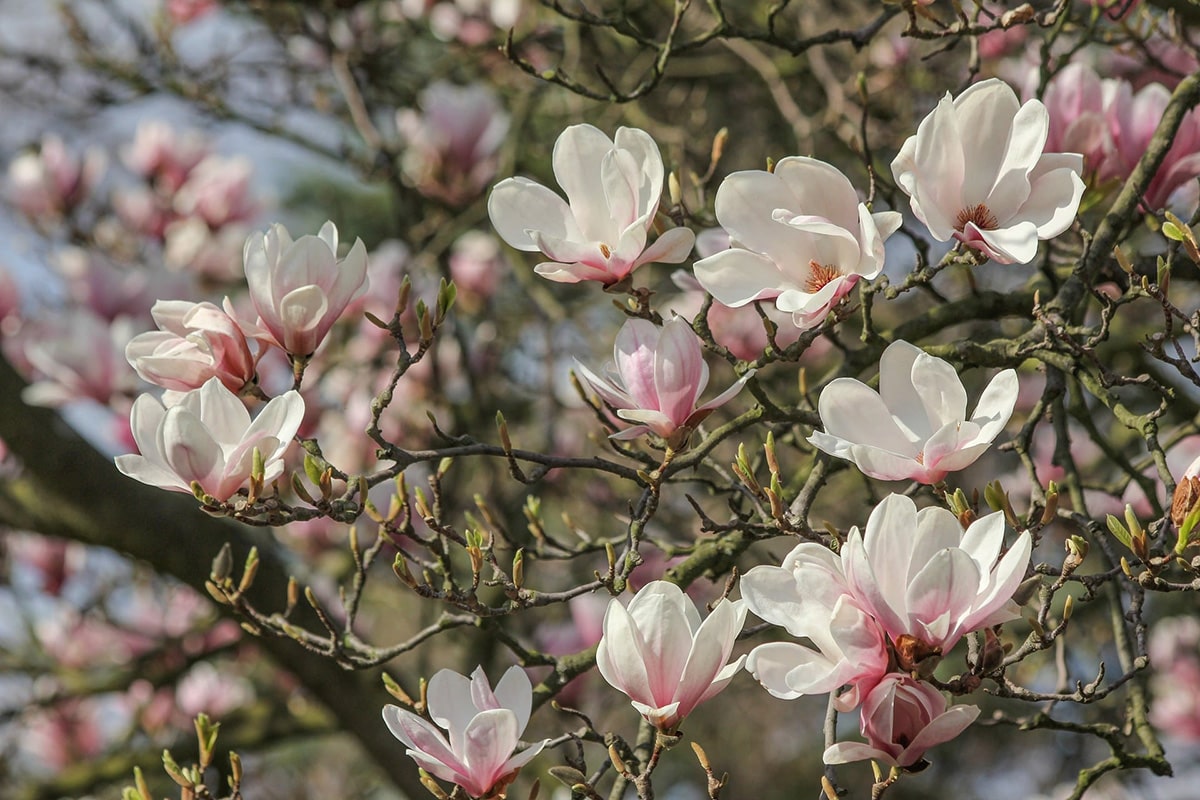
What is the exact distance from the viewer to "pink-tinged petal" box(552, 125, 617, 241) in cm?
121

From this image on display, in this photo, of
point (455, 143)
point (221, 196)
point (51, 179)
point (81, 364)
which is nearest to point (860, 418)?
point (81, 364)

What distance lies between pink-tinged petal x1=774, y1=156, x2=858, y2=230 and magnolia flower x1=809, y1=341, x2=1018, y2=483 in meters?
0.13

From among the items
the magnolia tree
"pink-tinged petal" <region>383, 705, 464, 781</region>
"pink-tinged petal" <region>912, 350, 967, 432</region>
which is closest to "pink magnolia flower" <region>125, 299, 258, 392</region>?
the magnolia tree

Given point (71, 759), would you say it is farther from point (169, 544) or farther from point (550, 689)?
point (550, 689)

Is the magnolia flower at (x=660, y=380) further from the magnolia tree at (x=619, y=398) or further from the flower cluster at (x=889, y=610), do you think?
the flower cluster at (x=889, y=610)

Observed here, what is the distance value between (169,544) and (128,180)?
310cm

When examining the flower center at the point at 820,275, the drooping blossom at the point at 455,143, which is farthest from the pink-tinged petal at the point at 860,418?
the drooping blossom at the point at 455,143

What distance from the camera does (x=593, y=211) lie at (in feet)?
4.05

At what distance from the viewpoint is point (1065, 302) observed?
49.6 inches

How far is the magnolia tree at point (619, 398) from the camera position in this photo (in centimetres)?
108

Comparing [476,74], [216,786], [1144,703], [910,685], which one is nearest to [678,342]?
[910,685]

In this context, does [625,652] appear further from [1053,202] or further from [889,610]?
[1053,202]

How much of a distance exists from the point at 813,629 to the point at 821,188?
404 mm

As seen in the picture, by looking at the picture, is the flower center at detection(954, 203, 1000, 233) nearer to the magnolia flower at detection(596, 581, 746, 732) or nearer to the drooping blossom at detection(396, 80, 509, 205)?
the magnolia flower at detection(596, 581, 746, 732)
